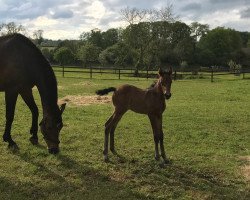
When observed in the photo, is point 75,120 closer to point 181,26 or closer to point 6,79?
point 6,79

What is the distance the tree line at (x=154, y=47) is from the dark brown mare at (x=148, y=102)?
21.2 meters

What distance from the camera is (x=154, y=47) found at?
159 ft

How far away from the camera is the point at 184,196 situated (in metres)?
5.24

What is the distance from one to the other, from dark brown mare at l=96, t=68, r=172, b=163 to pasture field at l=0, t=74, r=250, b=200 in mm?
488

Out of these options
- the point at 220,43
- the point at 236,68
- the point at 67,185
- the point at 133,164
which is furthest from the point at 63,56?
the point at 67,185

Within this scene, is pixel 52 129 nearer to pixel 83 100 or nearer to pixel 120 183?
→ pixel 120 183

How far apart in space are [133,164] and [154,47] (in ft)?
140

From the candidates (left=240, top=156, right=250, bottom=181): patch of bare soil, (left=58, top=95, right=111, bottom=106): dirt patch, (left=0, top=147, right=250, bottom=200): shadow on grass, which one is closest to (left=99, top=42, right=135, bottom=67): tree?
(left=58, top=95, right=111, bottom=106): dirt patch

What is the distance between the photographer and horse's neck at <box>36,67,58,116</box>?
6762 mm

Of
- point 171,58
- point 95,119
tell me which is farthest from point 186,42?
point 95,119

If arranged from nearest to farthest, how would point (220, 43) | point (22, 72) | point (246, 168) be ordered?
point (246, 168), point (22, 72), point (220, 43)

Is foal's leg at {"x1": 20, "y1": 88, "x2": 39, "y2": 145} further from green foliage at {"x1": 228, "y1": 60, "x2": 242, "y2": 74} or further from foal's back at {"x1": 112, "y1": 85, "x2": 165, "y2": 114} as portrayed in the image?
green foliage at {"x1": 228, "y1": 60, "x2": 242, "y2": 74}

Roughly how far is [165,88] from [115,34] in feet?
235

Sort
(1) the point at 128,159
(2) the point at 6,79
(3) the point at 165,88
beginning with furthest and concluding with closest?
(2) the point at 6,79, (1) the point at 128,159, (3) the point at 165,88
